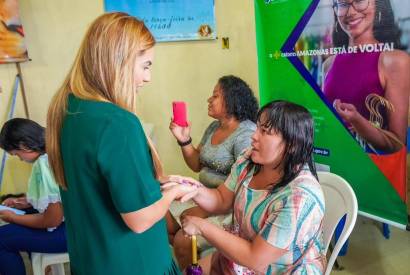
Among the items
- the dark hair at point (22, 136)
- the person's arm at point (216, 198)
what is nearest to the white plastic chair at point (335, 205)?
the person's arm at point (216, 198)

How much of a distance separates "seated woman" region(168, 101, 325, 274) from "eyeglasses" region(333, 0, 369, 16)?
763 millimetres

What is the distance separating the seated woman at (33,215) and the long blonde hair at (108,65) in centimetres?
75

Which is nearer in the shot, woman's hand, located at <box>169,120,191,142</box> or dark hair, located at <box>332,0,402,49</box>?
dark hair, located at <box>332,0,402,49</box>

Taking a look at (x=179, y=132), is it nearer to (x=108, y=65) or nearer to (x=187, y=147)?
(x=187, y=147)

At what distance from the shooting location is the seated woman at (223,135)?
69.6 inches

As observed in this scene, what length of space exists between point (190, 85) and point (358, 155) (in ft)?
5.23

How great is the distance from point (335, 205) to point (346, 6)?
3.09ft

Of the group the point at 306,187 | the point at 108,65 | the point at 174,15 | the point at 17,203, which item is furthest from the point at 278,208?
the point at 174,15

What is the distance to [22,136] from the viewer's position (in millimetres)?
1546

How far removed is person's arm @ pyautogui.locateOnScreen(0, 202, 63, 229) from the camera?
151 centimetres

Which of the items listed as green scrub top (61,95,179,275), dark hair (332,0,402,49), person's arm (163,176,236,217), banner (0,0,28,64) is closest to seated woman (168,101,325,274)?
person's arm (163,176,236,217)

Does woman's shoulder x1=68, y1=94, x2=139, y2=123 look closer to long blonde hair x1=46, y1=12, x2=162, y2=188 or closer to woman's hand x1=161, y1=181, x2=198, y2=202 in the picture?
long blonde hair x1=46, y1=12, x2=162, y2=188

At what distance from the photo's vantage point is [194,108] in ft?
9.85

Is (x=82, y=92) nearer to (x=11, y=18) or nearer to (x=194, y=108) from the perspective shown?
(x=11, y=18)
